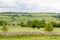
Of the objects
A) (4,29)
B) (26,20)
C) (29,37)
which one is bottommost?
(29,37)

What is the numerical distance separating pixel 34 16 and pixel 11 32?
1.65 feet

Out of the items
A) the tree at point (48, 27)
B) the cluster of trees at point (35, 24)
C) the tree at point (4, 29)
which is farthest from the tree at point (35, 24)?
the tree at point (4, 29)

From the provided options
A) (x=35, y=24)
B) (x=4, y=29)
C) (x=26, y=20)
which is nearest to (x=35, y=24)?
(x=35, y=24)

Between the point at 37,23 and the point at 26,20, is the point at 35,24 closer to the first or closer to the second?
the point at 37,23

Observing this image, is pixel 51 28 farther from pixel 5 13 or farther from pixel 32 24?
pixel 5 13

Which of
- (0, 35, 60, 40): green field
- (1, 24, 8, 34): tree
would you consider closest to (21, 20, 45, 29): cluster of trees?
(0, 35, 60, 40): green field

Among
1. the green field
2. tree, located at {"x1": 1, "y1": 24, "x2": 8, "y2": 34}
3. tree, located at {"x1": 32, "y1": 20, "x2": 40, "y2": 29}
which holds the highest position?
tree, located at {"x1": 32, "y1": 20, "x2": 40, "y2": 29}

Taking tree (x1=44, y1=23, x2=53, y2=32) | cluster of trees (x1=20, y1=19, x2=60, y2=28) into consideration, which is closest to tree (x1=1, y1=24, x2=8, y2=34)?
cluster of trees (x1=20, y1=19, x2=60, y2=28)

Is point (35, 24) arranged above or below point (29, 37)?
above

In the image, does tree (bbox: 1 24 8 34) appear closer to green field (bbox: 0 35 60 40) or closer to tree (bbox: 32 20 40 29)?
green field (bbox: 0 35 60 40)

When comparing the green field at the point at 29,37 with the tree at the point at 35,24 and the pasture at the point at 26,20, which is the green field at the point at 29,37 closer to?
the pasture at the point at 26,20

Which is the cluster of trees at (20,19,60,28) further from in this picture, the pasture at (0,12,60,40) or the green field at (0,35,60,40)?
the green field at (0,35,60,40)

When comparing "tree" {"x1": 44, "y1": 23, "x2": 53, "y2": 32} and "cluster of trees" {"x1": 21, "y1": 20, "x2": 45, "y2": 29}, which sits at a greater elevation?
"cluster of trees" {"x1": 21, "y1": 20, "x2": 45, "y2": 29}

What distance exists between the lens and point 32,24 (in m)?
1.93
